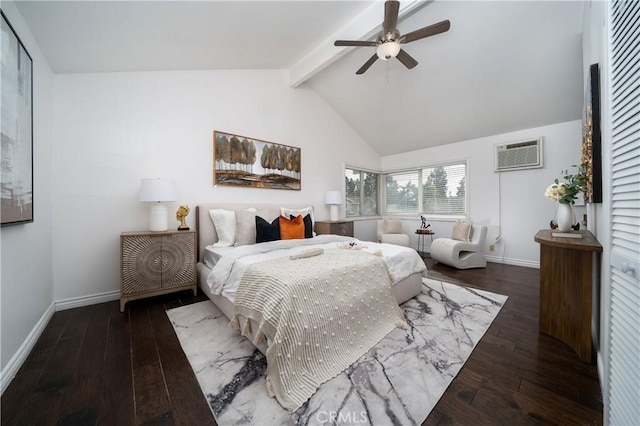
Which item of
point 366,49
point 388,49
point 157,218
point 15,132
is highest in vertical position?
point 366,49

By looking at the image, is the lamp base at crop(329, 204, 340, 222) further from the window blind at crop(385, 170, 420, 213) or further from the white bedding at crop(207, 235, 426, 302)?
the window blind at crop(385, 170, 420, 213)

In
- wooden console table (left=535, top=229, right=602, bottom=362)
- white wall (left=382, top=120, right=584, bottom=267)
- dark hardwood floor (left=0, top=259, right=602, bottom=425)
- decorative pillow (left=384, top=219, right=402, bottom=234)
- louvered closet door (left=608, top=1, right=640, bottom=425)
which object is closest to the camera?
louvered closet door (left=608, top=1, right=640, bottom=425)

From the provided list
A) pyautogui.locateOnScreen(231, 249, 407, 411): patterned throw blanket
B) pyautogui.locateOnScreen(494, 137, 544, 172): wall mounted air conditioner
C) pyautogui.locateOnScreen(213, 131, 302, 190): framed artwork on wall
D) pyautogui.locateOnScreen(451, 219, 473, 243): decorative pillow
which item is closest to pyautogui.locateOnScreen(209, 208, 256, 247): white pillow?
pyautogui.locateOnScreen(213, 131, 302, 190): framed artwork on wall

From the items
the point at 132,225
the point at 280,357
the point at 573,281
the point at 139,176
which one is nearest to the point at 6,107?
the point at 139,176

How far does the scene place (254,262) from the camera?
6.28 feet

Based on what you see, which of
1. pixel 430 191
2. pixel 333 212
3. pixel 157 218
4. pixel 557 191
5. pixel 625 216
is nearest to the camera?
pixel 625 216

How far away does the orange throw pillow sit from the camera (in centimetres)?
302

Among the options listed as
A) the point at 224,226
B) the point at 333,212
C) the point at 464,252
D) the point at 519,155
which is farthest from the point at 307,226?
the point at 519,155

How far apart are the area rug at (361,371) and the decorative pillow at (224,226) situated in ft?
2.90

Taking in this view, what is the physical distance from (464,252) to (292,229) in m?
2.91

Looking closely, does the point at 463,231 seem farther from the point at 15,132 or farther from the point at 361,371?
the point at 15,132

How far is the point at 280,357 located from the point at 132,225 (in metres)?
2.42

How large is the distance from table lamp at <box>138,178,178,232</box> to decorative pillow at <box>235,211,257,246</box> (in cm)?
75

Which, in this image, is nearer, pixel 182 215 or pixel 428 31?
pixel 428 31
